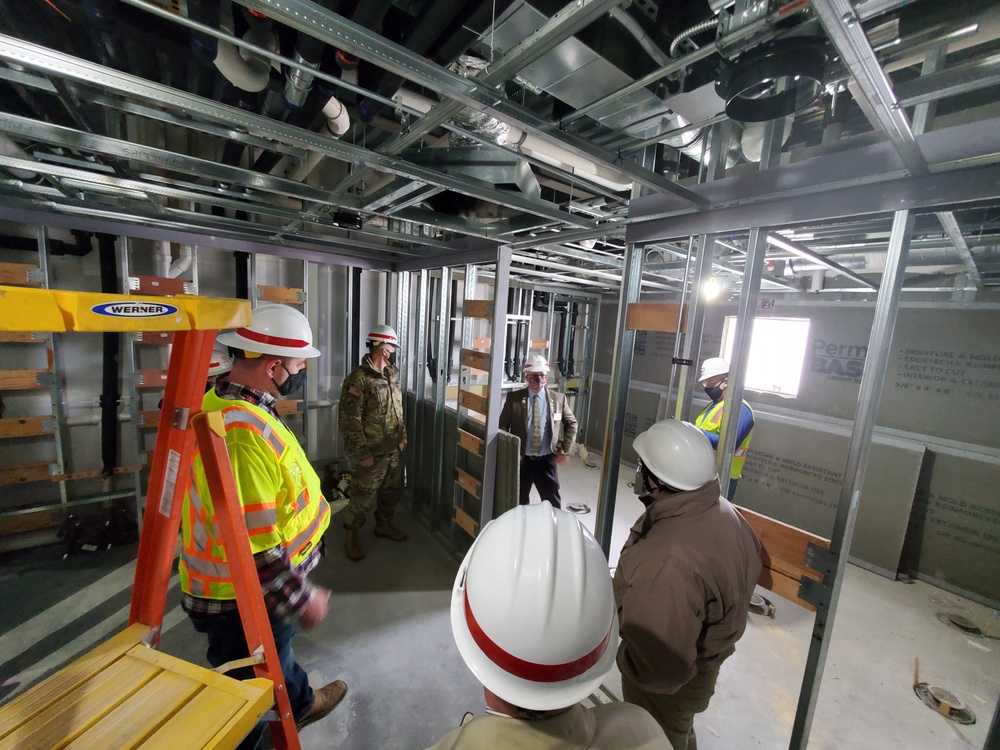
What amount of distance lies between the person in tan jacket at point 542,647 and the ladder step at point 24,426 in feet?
12.9

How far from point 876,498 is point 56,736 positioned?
16.7 feet

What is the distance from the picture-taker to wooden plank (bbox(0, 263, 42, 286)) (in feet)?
8.48

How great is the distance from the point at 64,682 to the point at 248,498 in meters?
0.52

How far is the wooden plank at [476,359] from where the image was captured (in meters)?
2.73

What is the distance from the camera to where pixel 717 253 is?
331cm

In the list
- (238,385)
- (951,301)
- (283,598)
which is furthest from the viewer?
(951,301)

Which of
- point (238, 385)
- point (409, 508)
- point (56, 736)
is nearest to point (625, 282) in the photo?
point (238, 385)

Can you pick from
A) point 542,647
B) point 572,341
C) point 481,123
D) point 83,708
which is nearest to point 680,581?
point 542,647

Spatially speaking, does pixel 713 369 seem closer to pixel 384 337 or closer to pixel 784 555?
pixel 784 555

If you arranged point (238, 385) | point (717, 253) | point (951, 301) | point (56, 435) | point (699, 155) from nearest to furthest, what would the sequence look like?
point (238, 385) < point (699, 155) < point (56, 435) < point (951, 301) < point (717, 253)

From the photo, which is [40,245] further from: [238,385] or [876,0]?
[876,0]

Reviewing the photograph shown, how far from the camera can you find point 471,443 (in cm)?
283

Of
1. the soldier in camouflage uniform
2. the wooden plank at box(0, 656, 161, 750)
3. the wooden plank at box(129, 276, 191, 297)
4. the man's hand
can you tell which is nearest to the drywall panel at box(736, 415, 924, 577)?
the soldier in camouflage uniform

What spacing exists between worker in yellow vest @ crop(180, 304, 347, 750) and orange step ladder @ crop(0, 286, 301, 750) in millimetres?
176
